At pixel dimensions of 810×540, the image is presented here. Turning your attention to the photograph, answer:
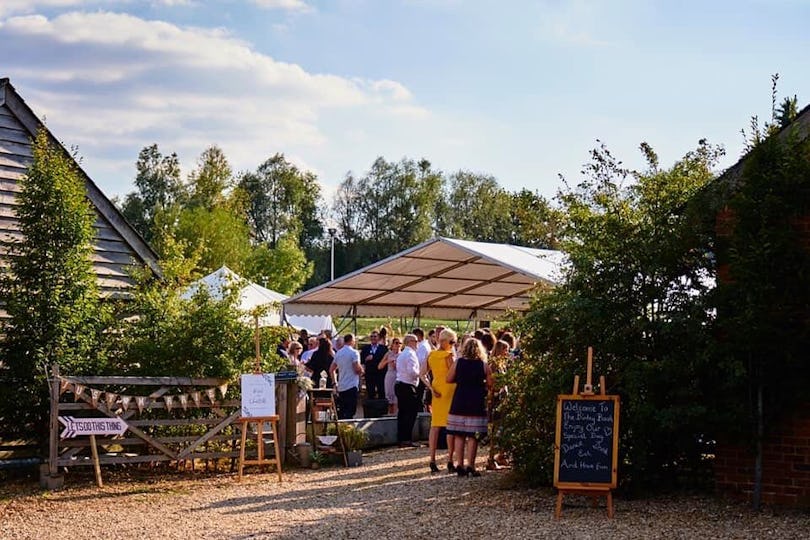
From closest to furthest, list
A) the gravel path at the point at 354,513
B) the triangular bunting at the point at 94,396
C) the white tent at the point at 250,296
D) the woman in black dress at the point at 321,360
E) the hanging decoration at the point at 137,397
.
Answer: the gravel path at the point at 354,513 → the hanging decoration at the point at 137,397 → the triangular bunting at the point at 94,396 → the white tent at the point at 250,296 → the woman in black dress at the point at 321,360

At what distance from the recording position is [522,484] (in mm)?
11734

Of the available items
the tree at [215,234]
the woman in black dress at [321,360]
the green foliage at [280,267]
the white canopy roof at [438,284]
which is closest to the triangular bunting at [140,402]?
the woman in black dress at [321,360]

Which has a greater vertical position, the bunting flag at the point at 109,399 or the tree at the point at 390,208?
the tree at the point at 390,208

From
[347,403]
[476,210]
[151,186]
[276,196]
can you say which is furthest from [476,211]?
[347,403]

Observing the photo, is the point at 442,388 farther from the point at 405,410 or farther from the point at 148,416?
the point at 148,416

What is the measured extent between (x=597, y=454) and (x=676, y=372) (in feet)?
3.83

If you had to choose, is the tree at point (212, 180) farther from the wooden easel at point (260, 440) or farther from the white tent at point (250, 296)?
the wooden easel at point (260, 440)

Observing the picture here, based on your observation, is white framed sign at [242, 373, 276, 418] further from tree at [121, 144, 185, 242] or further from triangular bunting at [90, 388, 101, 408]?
tree at [121, 144, 185, 242]

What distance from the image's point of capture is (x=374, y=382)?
20.8 m

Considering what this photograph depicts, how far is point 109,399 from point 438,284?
13218 millimetres

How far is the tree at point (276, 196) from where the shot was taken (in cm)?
7712

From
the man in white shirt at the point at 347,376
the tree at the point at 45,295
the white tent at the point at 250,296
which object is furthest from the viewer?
the man in white shirt at the point at 347,376

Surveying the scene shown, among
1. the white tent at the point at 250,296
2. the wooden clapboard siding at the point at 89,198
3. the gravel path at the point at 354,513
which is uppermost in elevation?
the wooden clapboard siding at the point at 89,198

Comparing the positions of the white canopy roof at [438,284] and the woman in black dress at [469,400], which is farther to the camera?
the white canopy roof at [438,284]
